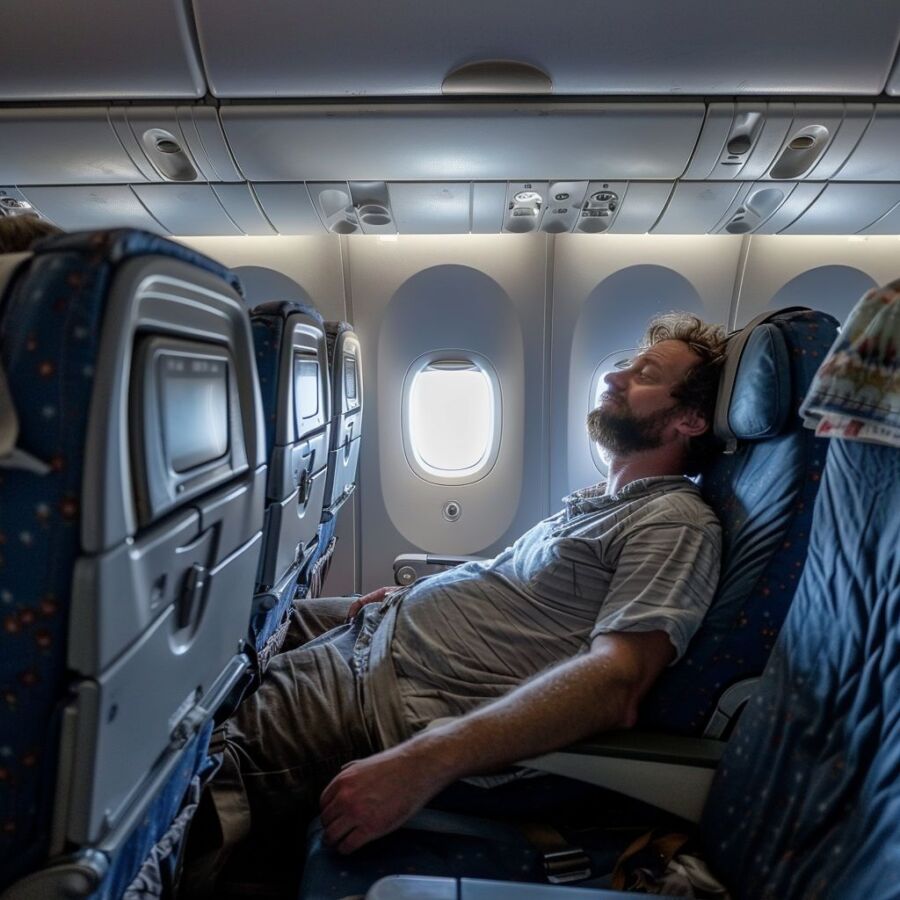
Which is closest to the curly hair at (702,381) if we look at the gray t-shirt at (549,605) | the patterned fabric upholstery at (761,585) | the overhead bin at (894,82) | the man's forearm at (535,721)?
the gray t-shirt at (549,605)

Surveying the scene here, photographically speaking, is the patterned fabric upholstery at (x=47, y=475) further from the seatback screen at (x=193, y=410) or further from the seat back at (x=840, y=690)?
the seat back at (x=840, y=690)

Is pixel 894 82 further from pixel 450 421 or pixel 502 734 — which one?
pixel 450 421

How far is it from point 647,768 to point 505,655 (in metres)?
0.50

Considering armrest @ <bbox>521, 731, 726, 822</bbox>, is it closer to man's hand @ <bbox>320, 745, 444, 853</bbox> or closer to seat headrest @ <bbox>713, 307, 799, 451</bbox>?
man's hand @ <bbox>320, 745, 444, 853</bbox>

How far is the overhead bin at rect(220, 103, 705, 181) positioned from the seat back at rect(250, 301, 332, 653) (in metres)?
0.96

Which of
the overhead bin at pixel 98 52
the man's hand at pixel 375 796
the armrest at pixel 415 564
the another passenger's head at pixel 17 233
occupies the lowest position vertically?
the armrest at pixel 415 564

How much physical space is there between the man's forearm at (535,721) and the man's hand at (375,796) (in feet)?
0.08

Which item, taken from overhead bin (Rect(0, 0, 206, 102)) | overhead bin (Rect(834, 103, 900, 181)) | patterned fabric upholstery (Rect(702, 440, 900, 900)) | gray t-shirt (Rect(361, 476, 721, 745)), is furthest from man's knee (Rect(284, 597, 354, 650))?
overhead bin (Rect(834, 103, 900, 181))

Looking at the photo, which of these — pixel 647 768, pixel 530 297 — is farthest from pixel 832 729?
pixel 530 297

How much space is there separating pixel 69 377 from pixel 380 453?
12.4 ft

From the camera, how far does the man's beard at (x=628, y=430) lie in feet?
7.00

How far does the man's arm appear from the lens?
1.27 m

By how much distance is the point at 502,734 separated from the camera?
138cm

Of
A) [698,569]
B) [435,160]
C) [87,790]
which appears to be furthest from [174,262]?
[435,160]
